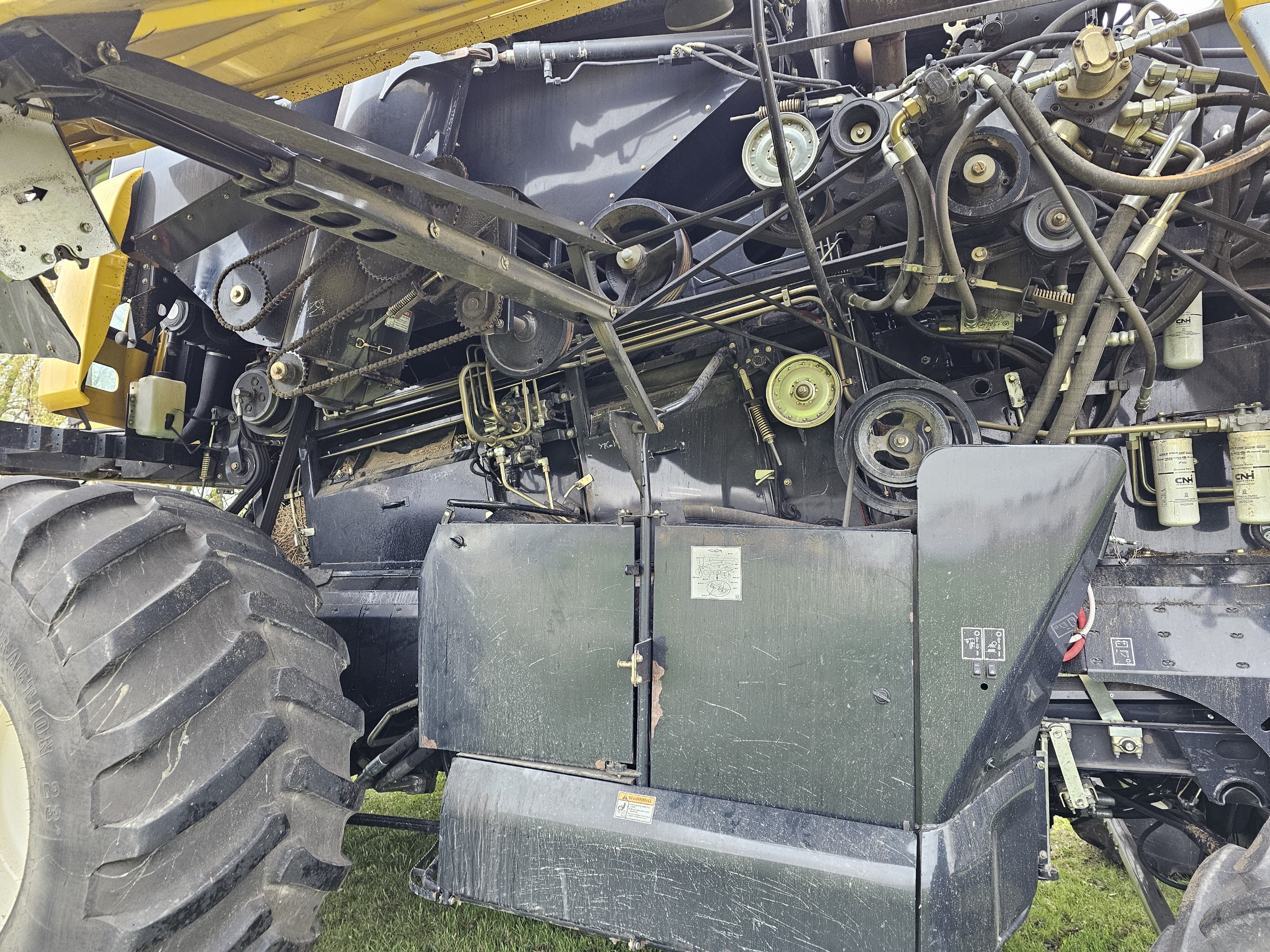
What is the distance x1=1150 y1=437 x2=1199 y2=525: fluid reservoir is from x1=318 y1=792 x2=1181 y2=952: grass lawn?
1595 mm

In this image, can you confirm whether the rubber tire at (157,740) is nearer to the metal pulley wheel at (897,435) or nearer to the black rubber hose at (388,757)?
the black rubber hose at (388,757)

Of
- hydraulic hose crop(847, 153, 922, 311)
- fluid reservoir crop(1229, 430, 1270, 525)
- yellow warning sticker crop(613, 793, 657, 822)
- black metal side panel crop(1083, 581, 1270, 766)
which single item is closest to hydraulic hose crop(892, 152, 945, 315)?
hydraulic hose crop(847, 153, 922, 311)

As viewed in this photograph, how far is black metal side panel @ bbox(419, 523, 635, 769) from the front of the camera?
215 cm

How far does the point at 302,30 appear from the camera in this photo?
1667 mm

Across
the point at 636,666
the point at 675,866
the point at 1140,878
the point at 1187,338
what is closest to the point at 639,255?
the point at 636,666

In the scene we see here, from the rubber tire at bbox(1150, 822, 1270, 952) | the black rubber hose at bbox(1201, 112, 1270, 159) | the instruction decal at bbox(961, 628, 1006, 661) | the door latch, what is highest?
the black rubber hose at bbox(1201, 112, 1270, 159)

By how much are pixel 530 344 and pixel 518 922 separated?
2.13m

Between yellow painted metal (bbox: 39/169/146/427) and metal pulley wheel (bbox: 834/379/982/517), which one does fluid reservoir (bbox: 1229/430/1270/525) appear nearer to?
metal pulley wheel (bbox: 834/379/982/517)

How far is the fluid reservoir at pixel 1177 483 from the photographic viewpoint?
2.12 m

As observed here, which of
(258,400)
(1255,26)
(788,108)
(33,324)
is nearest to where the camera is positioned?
(1255,26)

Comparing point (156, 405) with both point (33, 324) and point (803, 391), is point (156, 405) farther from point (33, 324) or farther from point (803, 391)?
point (803, 391)

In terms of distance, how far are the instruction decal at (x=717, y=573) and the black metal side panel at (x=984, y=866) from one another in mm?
709

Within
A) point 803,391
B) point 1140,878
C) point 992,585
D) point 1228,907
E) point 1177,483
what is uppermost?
point 803,391

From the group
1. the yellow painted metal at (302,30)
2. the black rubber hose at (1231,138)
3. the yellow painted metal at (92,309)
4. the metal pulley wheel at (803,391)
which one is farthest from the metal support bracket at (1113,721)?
the yellow painted metal at (92,309)
